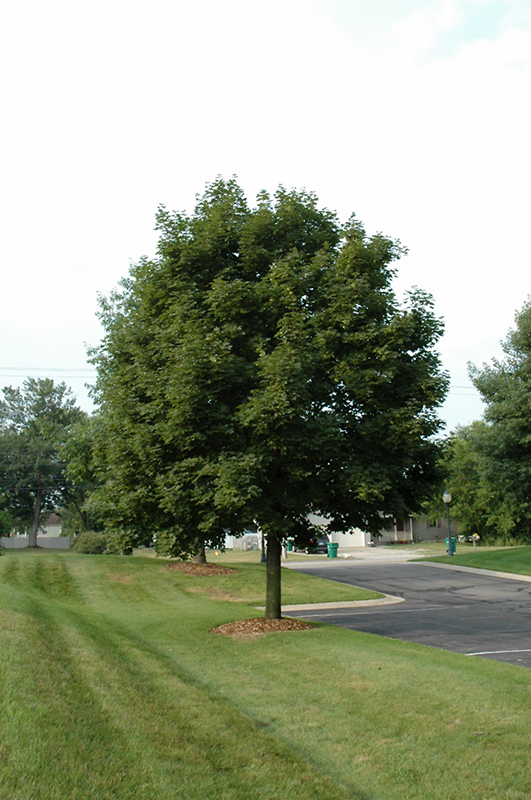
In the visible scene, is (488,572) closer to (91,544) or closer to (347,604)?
(347,604)

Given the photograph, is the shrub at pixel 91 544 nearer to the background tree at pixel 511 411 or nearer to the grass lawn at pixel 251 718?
the background tree at pixel 511 411

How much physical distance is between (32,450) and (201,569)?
44328 millimetres

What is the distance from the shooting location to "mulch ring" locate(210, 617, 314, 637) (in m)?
14.0

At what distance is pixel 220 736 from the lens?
646cm

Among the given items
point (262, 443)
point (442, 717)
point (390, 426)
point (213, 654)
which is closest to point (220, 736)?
point (442, 717)

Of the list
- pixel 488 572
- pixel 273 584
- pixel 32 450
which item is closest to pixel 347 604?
pixel 273 584

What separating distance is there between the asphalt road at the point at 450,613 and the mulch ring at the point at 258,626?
202 cm

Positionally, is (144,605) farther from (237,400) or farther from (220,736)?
(220,736)

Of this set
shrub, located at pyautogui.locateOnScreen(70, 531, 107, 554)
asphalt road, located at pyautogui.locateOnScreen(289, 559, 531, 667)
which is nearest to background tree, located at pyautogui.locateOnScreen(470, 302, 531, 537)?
asphalt road, located at pyautogui.locateOnScreen(289, 559, 531, 667)

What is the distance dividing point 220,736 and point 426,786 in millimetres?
2032

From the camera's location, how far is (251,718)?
7.47m

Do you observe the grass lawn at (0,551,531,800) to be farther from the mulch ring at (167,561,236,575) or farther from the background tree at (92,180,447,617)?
the mulch ring at (167,561,236,575)

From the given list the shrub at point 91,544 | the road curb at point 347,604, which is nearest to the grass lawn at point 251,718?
the road curb at point 347,604

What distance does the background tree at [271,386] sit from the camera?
41.1 ft
